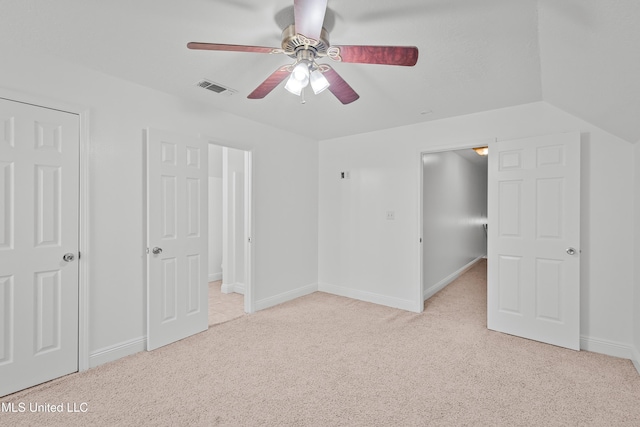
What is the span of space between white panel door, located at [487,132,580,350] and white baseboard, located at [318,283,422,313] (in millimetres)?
904

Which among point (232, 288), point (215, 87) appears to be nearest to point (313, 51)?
point (215, 87)

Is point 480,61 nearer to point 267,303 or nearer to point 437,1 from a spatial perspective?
point 437,1

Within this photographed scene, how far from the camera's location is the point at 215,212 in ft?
17.9

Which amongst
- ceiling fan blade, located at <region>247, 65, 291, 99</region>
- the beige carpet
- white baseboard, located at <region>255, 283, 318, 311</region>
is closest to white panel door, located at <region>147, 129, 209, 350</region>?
the beige carpet

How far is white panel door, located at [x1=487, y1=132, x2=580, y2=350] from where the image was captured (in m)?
2.79

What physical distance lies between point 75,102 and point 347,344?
3.09 meters

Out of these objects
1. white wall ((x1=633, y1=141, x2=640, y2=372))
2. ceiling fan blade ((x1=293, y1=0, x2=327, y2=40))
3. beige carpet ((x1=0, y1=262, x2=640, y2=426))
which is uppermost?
ceiling fan blade ((x1=293, y1=0, x2=327, y2=40))

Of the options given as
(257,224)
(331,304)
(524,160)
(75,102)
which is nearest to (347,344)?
(331,304)

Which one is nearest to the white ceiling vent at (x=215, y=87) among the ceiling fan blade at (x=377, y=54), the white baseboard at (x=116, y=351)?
the ceiling fan blade at (x=377, y=54)

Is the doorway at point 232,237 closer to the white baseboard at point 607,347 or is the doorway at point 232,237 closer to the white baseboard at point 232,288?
the white baseboard at point 232,288

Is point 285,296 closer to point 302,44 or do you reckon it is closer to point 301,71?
point 301,71

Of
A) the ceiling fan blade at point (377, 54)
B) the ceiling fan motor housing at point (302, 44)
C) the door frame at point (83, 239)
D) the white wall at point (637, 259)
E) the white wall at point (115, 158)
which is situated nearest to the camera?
the ceiling fan blade at point (377, 54)

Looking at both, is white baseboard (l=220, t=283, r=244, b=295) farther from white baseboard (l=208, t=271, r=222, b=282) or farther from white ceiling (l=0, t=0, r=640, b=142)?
white ceiling (l=0, t=0, r=640, b=142)

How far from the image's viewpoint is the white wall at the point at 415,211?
2.68 metres
